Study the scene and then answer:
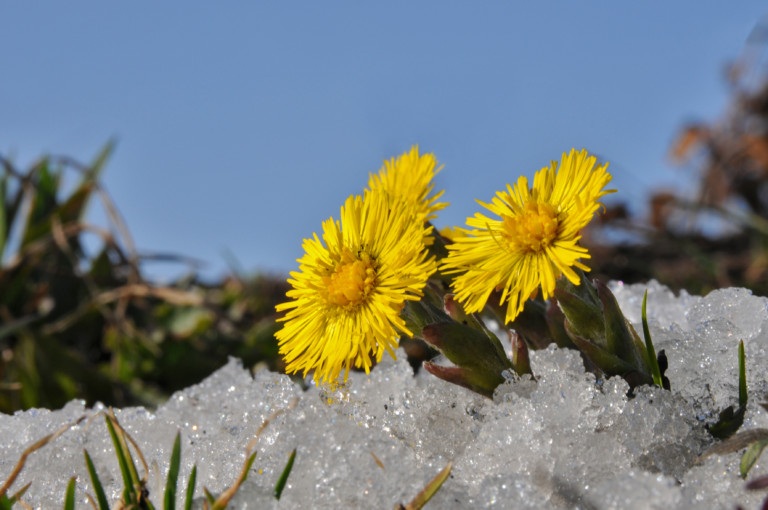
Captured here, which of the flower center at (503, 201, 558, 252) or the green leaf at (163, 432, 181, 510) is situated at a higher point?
the flower center at (503, 201, 558, 252)

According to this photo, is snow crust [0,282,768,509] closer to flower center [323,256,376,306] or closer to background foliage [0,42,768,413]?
flower center [323,256,376,306]

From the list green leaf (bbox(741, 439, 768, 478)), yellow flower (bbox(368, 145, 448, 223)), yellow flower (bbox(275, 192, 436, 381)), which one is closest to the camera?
green leaf (bbox(741, 439, 768, 478))

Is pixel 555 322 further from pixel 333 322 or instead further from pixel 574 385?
pixel 333 322

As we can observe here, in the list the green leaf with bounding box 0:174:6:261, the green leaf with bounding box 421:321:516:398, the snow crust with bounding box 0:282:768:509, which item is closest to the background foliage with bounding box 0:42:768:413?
Result: the green leaf with bounding box 0:174:6:261

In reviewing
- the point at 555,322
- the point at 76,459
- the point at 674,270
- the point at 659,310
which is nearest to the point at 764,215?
the point at 674,270

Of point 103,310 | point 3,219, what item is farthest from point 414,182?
point 3,219

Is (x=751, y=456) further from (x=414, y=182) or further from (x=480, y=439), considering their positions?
(x=414, y=182)
